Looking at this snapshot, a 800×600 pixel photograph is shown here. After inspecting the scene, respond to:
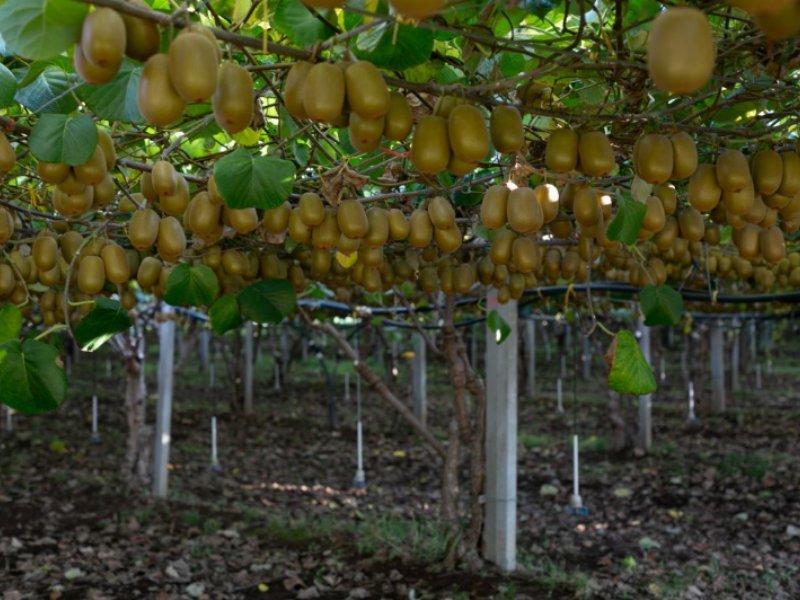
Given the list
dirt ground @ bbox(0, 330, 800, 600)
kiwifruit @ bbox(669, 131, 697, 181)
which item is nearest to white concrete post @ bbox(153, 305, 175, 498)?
dirt ground @ bbox(0, 330, 800, 600)

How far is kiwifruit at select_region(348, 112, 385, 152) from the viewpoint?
1.19m

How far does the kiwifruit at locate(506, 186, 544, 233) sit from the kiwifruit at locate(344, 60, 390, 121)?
514 millimetres

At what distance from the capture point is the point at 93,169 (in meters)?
1.41

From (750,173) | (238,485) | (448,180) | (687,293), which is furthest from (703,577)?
(238,485)

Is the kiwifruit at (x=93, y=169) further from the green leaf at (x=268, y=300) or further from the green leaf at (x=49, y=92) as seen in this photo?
the green leaf at (x=268, y=300)

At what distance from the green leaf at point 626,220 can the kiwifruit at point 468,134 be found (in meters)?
0.52

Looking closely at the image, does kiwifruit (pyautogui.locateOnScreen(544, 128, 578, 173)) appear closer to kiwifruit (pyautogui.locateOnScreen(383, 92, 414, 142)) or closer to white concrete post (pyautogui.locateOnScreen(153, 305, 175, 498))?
kiwifruit (pyautogui.locateOnScreen(383, 92, 414, 142))

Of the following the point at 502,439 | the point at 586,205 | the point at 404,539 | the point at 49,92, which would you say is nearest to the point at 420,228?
the point at 586,205

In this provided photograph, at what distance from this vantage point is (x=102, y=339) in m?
2.22

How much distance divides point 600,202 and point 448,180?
733 millimetres

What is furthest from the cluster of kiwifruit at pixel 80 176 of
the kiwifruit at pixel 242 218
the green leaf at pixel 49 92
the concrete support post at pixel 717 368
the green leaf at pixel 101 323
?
the concrete support post at pixel 717 368

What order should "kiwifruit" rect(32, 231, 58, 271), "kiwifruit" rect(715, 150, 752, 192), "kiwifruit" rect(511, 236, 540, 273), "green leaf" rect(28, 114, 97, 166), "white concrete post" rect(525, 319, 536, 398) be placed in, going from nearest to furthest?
"green leaf" rect(28, 114, 97, 166) → "kiwifruit" rect(715, 150, 752, 192) → "kiwifruit" rect(511, 236, 540, 273) → "kiwifruit" rect(32, 231, 58, 271) → "white concrete post" rect(525, 319, 536, 398)

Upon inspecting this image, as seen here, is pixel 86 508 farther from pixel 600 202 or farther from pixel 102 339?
pixel 600 202

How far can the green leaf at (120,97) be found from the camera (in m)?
1.46
